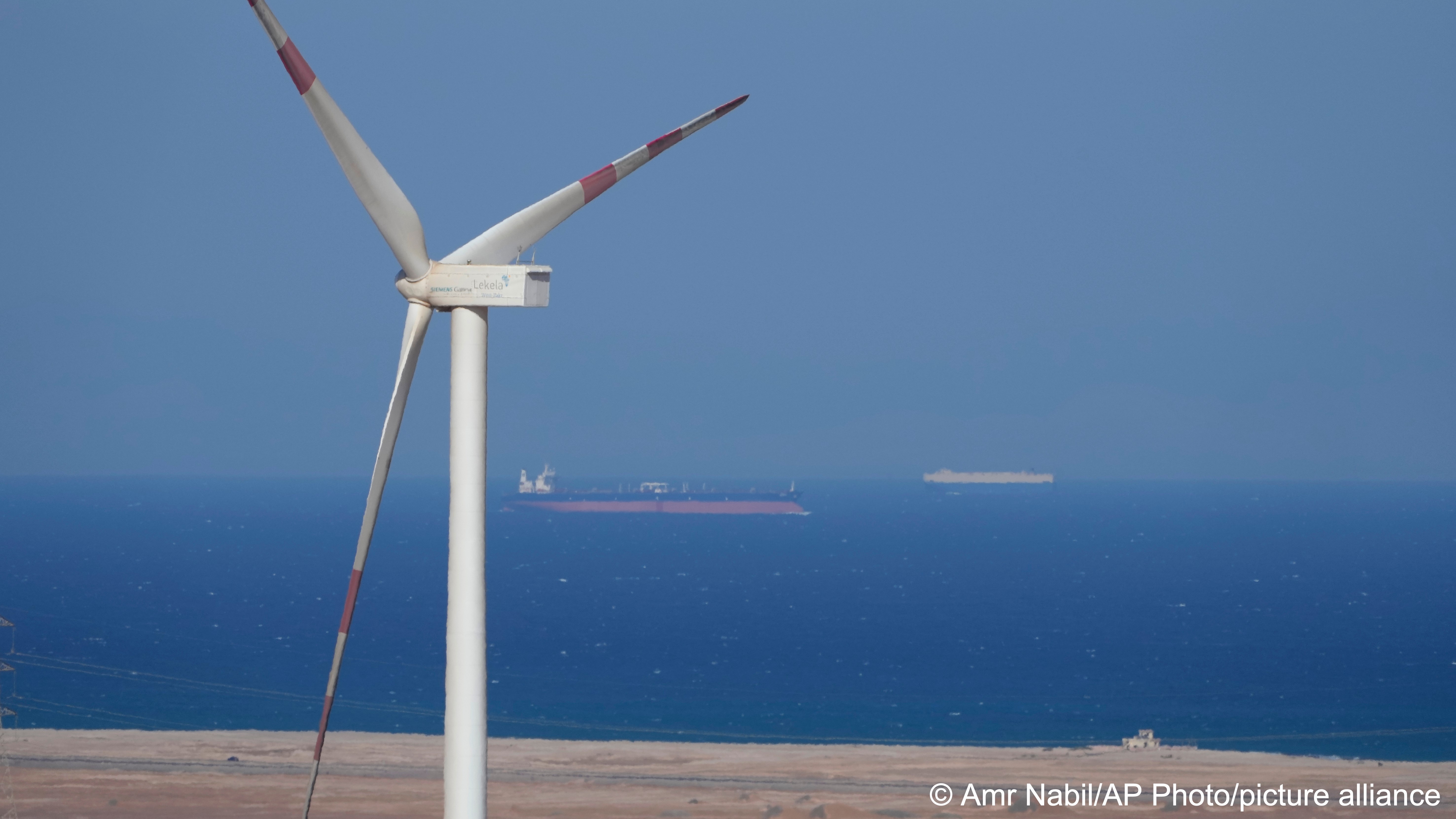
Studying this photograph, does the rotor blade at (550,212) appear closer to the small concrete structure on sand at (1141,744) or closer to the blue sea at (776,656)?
the small concrete structure on sand at (1141,744)

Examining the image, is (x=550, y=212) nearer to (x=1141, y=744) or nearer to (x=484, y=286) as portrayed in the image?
(x=484, y=286)

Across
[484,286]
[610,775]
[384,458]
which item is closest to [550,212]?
[484,286]

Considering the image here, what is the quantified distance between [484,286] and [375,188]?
2.07m

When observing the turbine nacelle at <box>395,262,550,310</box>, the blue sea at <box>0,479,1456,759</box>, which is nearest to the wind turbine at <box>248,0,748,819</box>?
the turbine nacelle at <box>395,262,550,310</box>

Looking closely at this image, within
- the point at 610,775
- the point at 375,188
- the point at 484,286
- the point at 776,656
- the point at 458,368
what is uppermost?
the point at 776,656

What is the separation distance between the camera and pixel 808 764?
58344mm

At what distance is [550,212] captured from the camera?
2005 centimetres

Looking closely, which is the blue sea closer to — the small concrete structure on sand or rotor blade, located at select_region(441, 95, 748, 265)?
the small concrete structure on sand

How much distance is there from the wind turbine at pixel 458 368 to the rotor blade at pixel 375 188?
1 centimetres

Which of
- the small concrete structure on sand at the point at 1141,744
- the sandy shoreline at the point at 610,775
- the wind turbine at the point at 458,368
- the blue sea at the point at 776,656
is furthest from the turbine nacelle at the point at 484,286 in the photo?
the blue sea at the point at 776,656

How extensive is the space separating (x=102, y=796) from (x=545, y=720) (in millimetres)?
41958

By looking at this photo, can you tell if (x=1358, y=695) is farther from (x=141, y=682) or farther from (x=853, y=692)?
(x=141, y=682)

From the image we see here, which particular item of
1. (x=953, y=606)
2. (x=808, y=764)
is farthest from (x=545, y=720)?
(x=953, y=606)

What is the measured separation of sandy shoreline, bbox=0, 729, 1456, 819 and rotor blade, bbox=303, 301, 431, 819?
25616 mm
